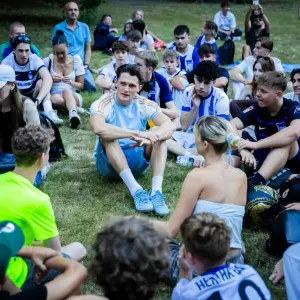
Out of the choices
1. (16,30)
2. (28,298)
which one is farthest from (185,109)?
(28,298)

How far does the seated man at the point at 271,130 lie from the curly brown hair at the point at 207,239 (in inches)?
88.6

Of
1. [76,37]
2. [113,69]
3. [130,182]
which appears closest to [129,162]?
[130,182]

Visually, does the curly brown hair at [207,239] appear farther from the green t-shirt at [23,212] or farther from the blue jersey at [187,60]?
the blue jersey at [187,60]

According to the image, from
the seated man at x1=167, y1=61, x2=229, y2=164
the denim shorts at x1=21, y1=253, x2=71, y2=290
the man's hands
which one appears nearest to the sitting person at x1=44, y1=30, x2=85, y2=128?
the seated man at x1=167, y1=61, x2=229, y2=164

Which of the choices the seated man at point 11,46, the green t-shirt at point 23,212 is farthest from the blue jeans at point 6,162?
the seated man at point 11,46

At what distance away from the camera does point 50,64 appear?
726cm

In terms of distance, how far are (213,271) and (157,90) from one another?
3.87 m

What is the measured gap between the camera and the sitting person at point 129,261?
193 centimetres

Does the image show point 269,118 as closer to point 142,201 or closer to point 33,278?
point 142,201

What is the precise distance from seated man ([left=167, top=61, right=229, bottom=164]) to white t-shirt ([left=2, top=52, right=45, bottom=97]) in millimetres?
2220

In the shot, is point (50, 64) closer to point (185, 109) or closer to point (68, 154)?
point (68, 154)

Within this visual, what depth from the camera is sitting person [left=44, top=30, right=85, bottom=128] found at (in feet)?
23.3

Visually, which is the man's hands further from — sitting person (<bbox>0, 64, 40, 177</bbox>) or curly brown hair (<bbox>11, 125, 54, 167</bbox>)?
sitting person (<bbox>0, 64, 40, 177</bbox>)

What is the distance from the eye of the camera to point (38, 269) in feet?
8.72
